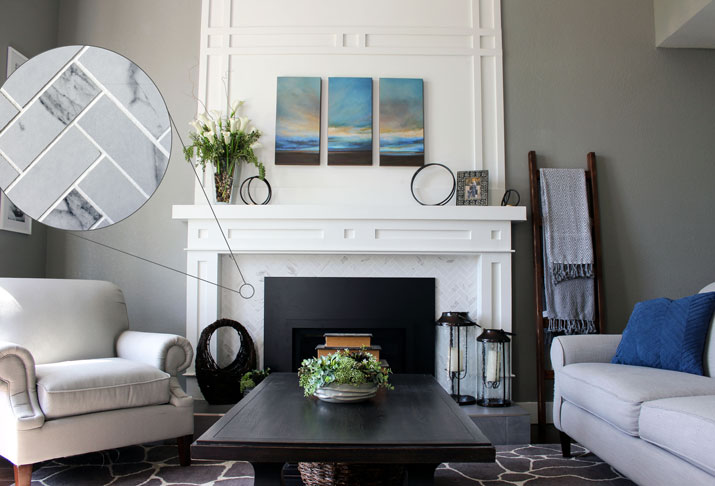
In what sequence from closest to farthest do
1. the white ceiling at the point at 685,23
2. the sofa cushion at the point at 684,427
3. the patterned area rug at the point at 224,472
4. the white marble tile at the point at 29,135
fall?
the sofa cushion at the point at 684,427, the patterned area rug at the point at 224,472, the white ceiling at the point at 685,23, the white marble tile at the point at 29,135

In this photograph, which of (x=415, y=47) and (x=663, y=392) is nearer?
(x=663, y=392)

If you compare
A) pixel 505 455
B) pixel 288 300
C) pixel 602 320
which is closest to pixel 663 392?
pixel 505 455

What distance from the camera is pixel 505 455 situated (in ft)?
9.27

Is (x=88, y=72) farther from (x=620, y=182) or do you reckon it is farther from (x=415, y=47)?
(x=620, y=182)

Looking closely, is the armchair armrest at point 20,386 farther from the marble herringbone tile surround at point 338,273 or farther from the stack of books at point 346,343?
→ the stack of books at point 346,343

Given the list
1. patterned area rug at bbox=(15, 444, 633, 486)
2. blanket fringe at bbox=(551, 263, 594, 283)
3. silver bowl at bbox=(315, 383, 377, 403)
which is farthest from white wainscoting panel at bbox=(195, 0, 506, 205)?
silver bowl at bbox=(315, 383, 377, 403)

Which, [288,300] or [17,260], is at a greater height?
[17,260]

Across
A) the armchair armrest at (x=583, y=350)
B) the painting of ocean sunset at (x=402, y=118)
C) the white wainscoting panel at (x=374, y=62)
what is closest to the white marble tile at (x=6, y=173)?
the white wainscoting panel at (x=374, y=62)

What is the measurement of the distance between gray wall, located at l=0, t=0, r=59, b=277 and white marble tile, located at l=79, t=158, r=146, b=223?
381mm

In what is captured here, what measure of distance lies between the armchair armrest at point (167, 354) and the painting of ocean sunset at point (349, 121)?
1454mm

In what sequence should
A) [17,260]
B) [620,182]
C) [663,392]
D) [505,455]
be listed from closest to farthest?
[663,392] < [505,455] < [17,260] < [620,182]

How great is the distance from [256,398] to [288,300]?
1328mm

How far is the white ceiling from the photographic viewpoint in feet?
10.6

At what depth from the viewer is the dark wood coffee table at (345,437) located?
154 centimetres
